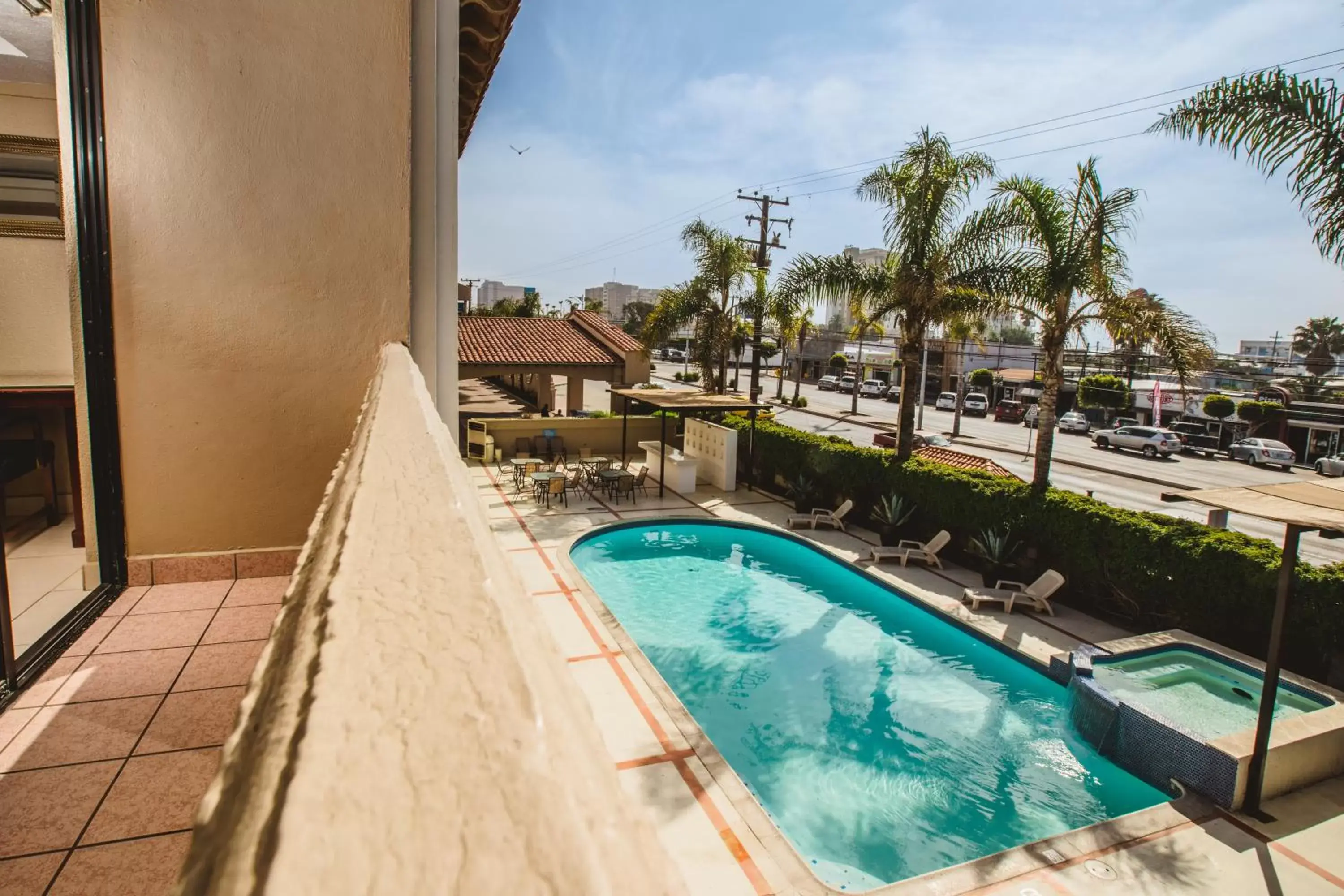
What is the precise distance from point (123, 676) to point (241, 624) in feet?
2.29

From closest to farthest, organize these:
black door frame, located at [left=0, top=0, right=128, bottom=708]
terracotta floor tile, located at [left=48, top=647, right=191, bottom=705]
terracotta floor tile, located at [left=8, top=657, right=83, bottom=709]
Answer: terracotta floor tile, located at [left=8, top=657, right=83, bottom=709]
terracotta floor tile, located at [left=48, top=647, right=191, bottom=705]
black door frame, located at [left=0, top=0, right=128, bottom=708]

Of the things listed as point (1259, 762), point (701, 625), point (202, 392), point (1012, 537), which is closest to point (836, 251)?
point (1012, 537)

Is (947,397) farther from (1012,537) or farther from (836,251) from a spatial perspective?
(1012,537)

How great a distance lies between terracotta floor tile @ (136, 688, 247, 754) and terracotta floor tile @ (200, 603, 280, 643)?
Answer: 564 mm

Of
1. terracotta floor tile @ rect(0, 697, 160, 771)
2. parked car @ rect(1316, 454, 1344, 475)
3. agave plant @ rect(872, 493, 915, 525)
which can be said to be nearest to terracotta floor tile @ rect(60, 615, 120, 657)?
terracotta floor tile @ rect(0, 697, 160, 771)

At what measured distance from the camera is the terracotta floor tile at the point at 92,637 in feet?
12.4

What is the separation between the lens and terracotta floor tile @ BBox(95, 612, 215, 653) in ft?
12.9

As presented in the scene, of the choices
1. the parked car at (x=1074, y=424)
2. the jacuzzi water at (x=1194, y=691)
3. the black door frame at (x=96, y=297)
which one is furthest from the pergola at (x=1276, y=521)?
the parked car at (x=1074, y=424)

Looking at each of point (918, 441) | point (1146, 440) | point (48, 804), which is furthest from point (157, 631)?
point (1146, 440)

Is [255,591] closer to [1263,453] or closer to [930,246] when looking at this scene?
[930,246]

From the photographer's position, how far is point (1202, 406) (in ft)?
121

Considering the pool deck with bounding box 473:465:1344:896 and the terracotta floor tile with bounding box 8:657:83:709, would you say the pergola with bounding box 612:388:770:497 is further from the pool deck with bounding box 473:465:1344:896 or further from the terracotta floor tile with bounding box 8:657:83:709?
the terracotta floor tile with bounding box 8:657:83:709

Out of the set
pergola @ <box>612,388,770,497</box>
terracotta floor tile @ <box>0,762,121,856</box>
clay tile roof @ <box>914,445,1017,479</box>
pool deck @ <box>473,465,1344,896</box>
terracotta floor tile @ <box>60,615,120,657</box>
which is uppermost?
pergola @ <box>612,388,770,497</box>

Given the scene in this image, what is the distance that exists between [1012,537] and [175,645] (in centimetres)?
1141
